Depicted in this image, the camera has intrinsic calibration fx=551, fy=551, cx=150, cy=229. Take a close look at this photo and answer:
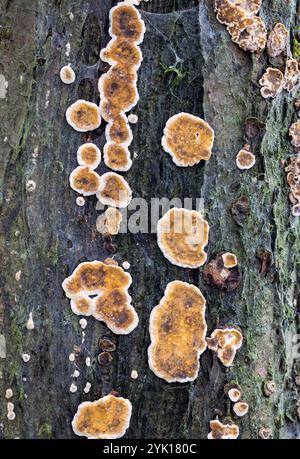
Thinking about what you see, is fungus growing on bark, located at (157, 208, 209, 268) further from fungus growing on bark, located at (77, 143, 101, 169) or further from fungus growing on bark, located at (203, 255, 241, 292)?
fungus growing on bark, located at (77, 143, 101, 169)

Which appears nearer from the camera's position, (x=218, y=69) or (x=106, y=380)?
(x=106, y=380)

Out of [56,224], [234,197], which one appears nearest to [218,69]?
[234,197]

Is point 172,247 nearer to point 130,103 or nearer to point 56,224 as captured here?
point 56,224

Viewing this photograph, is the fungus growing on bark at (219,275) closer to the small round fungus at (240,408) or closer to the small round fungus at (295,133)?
the small round fungus at (240,408)

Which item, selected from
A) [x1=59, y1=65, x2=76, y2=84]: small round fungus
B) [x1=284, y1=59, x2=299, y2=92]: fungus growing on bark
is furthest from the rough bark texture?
[x1=284, y1=59, x2=299, y2=92]: fungus growing on bark

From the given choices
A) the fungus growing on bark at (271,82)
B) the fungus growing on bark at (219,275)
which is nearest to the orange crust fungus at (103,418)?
the fungus growing on bark at (219,275)
